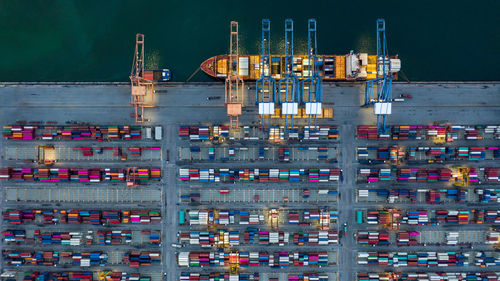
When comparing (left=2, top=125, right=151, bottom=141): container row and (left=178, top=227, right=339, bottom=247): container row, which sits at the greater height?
(left=2, top=125, right=151, bottom=141): container row

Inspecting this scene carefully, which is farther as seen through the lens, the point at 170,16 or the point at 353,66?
the point at 170,16

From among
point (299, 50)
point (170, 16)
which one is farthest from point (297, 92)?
point (170, 16)

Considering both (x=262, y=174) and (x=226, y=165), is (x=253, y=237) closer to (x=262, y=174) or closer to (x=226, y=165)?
(x=262, y=174)

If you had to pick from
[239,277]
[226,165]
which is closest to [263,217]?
[226,165]

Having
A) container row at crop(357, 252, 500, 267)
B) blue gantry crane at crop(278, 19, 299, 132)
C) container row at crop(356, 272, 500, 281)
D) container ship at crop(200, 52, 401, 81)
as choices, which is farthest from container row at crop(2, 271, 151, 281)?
container row at crop(357, 252, 500, 267)

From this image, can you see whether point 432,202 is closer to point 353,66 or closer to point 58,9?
point 353,66

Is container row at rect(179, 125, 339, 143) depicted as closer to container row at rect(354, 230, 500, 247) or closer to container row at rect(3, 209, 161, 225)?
container row at rect(3, 209, 161, 225)
